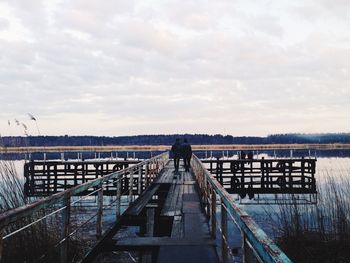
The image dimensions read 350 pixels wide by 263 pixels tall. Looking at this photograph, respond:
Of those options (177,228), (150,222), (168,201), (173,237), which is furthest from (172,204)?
(173,237)

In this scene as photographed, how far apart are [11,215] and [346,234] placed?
32.0 ft

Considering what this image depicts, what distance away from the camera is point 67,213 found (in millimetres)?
4648

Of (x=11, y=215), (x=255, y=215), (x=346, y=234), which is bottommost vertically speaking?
(x=255, y=215)

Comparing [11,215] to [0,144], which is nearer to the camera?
[11,215]

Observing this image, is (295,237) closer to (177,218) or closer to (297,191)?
(177,218)

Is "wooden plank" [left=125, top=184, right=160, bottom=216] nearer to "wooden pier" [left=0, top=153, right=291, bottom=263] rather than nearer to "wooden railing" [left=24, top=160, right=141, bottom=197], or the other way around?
"wooden pier" [left=0, top=153, right=291, bottom=263]

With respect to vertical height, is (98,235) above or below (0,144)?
below

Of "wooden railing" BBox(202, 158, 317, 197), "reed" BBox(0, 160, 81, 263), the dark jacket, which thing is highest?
the dark jacket

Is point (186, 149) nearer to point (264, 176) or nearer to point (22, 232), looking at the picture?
point (264, 176)

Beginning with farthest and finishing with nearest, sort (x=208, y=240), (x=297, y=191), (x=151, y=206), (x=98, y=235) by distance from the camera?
1. (x=297, y=191)
2. (x=151, y=206)
3. (x=98, y=235)
4. (x=208, y=240)

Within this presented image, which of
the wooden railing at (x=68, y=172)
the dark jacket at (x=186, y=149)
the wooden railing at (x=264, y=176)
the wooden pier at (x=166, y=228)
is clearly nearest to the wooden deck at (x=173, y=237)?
the wooden pier at (x=166, y=228)

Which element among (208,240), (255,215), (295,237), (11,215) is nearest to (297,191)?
(255,215)

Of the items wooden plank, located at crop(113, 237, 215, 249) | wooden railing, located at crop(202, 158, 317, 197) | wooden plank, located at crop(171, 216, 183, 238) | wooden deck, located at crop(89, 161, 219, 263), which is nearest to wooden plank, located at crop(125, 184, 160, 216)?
wooden deck, located at crop(89, 161, 219, 263)

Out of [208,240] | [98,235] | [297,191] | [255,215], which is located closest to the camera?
[208,240]
